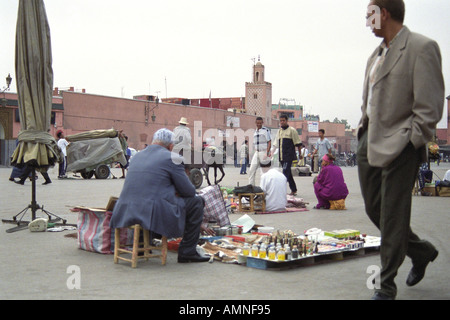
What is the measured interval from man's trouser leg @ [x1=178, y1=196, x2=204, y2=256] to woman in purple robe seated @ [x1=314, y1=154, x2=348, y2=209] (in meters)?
5.67

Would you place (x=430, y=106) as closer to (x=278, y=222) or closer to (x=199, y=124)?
(x=278, y=222)

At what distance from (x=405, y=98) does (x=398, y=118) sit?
15 cm

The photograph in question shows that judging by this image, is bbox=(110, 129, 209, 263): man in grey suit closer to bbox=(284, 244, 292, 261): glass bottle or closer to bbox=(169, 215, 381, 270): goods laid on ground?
bbox=(169, 215, 381, 270): goods laid on ground

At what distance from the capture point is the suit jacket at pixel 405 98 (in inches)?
156

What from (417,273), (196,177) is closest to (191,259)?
(417,273)

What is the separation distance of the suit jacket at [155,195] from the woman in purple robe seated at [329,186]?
230 inches

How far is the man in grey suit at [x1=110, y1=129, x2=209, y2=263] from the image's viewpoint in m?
5.73

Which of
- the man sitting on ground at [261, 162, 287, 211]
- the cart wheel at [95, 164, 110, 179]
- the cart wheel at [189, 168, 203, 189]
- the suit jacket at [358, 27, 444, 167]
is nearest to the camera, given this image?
the suit jacket at [358, 27, 444, 167]

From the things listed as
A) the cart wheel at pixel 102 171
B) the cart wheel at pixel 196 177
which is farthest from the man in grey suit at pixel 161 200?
the cart wheel at pixel 102 171

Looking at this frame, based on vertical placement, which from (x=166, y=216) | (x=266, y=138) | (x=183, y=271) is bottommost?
(x=183, y=271)

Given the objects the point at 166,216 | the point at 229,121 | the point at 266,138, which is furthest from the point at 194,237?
the point at 229,121

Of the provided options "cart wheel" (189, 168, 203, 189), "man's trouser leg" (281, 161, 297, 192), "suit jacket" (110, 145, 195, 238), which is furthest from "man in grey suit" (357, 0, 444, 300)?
"cart wheel" (189, 168, 203, 189)

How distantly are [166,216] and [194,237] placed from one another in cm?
46

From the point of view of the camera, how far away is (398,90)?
4.09 metres
